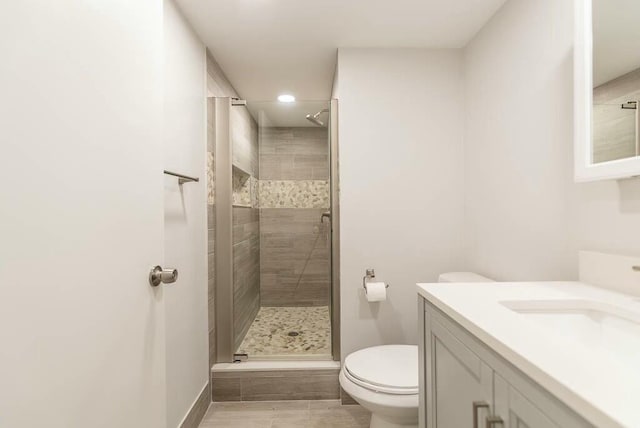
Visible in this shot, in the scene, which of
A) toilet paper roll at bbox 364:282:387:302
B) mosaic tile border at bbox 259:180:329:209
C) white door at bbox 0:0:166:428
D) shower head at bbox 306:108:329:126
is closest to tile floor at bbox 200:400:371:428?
toilet paper roll at bbox 364:282:387:302

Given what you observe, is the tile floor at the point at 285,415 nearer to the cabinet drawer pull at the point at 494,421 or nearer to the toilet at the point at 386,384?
the toilet at the point at 386,384

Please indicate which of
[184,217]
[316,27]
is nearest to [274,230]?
[184,217]

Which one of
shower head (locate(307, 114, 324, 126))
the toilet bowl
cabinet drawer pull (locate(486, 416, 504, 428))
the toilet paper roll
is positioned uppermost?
shower head (locate(307, 114, 324, 126))

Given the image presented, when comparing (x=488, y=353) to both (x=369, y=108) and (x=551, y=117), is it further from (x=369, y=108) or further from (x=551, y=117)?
(x=369, y=108)

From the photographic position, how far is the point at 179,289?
1615mm

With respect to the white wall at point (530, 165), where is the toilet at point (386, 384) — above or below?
below

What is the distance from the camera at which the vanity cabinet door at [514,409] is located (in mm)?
535

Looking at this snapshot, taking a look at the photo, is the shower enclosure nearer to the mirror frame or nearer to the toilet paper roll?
the toilet paper roll

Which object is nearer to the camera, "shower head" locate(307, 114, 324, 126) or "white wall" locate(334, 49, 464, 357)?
"white wall" locate(334, 49, 464, 357)

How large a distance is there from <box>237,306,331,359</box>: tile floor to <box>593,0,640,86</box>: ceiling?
1.98 meters

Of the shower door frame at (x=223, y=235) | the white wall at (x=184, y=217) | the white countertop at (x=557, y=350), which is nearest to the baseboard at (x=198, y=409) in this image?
the white wall at (x=184, y=217)

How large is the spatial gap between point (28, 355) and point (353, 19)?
74.1 inches

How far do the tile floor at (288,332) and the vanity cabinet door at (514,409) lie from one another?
163 cm

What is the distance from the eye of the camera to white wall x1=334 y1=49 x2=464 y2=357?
204 centimetres
